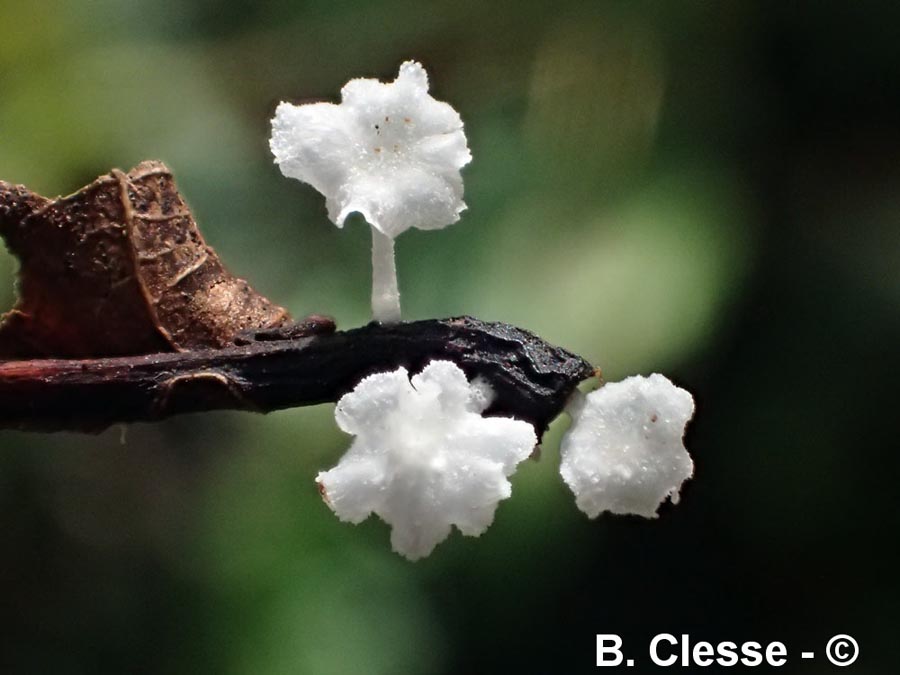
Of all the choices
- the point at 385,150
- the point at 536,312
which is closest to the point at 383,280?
the point at 385,150

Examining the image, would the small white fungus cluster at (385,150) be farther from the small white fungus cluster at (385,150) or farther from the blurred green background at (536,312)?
the blurred green background at (536,312)

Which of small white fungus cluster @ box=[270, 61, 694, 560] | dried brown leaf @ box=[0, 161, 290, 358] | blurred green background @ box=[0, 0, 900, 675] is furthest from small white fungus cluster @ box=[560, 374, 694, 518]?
blurred green background @ box=[0, 0, 900, 675]

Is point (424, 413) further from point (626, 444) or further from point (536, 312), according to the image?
point (536, 312)

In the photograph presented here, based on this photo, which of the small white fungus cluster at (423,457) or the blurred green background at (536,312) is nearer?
the small white fungus cluster at (423,457)

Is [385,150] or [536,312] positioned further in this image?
[536,312]

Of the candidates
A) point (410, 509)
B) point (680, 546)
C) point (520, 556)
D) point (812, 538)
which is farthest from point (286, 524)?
point (410, 509)

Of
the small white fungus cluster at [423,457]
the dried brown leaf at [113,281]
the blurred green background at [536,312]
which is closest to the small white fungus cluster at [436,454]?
the small white fungus cluster at [423,457]

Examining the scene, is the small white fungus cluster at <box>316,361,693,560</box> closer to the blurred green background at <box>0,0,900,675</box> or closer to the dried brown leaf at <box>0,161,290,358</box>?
the dried brown leaf at <box>0,161,290,358</box>
